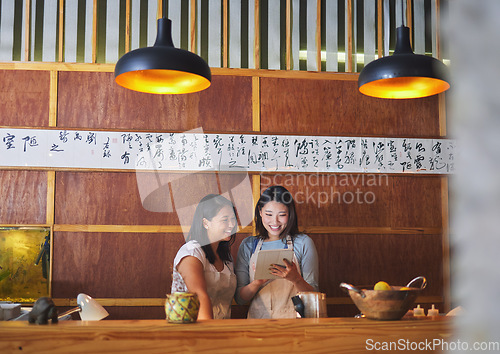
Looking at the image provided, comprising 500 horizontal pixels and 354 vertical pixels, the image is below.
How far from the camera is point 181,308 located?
1658 mm

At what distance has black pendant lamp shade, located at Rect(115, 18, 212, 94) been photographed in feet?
6.88

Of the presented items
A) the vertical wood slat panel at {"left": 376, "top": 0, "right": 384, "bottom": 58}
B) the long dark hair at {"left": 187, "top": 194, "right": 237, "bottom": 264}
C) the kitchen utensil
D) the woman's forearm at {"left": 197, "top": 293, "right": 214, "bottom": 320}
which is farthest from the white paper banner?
the kitchen utensil

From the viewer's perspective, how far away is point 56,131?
11.5 ft

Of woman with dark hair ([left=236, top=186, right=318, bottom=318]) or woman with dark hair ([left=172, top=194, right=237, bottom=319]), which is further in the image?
woman with dark hair ([left=236, top=186, right=318, bottom=318])

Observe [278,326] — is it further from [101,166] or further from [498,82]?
[101,166]

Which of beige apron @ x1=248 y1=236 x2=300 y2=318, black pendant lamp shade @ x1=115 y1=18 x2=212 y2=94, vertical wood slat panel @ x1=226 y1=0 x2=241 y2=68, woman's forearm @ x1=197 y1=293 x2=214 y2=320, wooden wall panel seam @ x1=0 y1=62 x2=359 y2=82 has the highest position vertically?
vertical wood slat panel @ x1=226 y1=0 x2=241 y2=68

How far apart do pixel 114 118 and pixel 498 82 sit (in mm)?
3566

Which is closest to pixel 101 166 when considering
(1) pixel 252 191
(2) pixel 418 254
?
(1) pixel 252 191

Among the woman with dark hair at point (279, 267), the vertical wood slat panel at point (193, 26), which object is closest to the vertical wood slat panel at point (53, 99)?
the vertical wood slat panel at point (193, 26)

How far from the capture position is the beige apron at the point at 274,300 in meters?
2.83

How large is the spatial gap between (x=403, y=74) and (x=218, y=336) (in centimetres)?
147

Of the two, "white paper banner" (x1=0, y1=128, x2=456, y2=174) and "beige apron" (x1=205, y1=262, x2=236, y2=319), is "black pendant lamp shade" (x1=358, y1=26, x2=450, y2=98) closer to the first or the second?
"white paper banner" (x1=0, y1=128, x2=456, y2=174)

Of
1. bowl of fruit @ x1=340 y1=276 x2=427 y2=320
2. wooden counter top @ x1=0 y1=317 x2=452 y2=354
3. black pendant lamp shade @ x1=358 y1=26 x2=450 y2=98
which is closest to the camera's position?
wooden counter top @ x1=0 y1=317 x2=452 y2=354

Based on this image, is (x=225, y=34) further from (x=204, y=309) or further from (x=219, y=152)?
(x=204, y=309)
